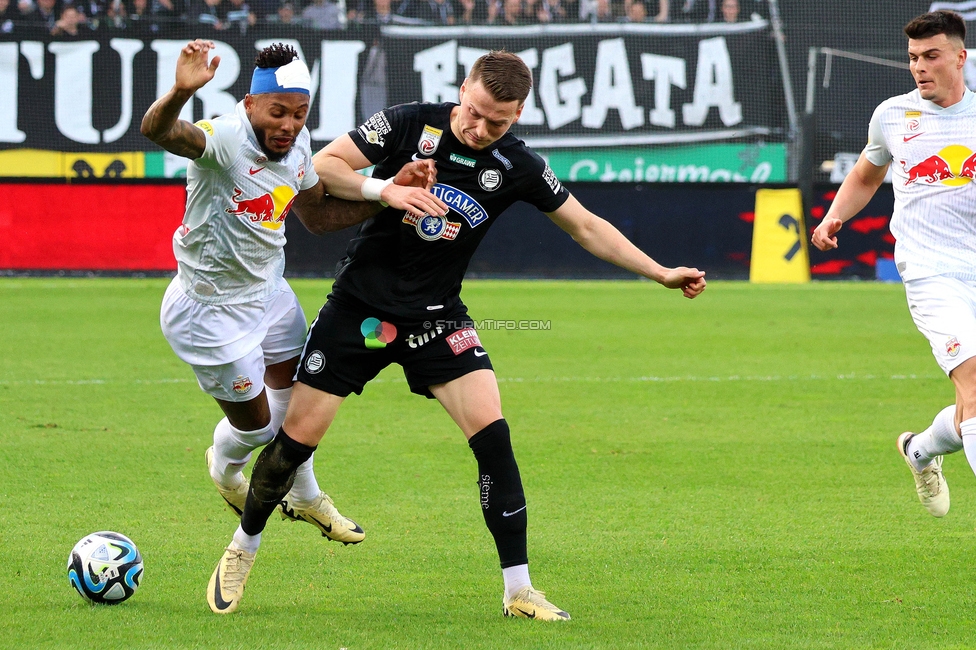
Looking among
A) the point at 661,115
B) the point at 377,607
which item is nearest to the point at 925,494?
the point at 377,607

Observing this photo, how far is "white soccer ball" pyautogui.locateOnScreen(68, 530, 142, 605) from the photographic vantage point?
4.34 meters

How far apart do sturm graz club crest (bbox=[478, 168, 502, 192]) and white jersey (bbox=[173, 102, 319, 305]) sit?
687 mm

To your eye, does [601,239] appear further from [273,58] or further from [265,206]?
[273,58]

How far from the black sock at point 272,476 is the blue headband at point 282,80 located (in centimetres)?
129

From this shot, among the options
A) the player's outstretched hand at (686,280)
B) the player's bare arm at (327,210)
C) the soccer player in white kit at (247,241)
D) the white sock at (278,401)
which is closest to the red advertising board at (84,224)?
the white sock at (278,401)

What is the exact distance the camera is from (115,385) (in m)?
9.55

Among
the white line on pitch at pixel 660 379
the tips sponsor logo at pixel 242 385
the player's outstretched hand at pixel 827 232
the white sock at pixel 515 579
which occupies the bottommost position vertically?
the white line on pitch at pixel 660 379

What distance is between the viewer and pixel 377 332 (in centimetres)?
464

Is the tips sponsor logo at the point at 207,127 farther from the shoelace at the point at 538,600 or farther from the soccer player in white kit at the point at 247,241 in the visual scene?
the shoelace at the point at 538,600

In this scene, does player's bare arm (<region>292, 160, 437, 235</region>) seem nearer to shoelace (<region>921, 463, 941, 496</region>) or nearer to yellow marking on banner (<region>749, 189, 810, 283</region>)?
shoelace (<region>921, 463, 941, 496</region>)

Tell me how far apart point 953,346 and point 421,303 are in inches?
90.3

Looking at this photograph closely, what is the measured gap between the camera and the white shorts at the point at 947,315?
16.7ft

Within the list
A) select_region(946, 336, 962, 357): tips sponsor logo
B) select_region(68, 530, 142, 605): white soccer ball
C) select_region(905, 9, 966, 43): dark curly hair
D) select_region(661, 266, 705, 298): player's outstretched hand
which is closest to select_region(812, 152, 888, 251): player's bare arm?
select_region(905, 9, 966, 43): dark curly hair

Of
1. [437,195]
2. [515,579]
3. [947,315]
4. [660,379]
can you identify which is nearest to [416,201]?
[437,195]
